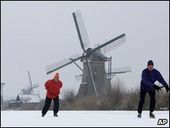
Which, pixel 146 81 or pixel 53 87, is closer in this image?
pixel 146 81

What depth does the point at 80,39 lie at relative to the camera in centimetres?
3862

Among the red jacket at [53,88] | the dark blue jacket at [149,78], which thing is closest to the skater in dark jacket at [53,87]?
the red jacket at [53,88]

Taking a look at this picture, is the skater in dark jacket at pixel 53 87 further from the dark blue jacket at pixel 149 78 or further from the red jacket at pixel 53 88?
the dark blue jacket at pixel 149 78

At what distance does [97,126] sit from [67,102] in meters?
12.0

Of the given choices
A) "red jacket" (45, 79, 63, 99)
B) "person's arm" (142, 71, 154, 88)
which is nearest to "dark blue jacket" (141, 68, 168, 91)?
"person's arm" (142, 71, 154, 88)

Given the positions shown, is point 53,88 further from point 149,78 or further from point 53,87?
point 149,78

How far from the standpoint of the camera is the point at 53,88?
545 centimetres

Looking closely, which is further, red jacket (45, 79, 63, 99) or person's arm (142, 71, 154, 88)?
red jacket (45, 79, 63, 99)

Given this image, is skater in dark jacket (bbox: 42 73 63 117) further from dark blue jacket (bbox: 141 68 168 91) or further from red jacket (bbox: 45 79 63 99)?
dark blue jacket (bbox: 141 68 168 91)

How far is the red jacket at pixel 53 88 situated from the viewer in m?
5.45

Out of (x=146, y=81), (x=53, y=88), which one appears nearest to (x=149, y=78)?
(x=146, y=81)

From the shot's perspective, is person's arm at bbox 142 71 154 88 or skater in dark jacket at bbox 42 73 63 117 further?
skater in dark jacket at bbox 42 73 63 117

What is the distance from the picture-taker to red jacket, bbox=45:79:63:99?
5.45 metres

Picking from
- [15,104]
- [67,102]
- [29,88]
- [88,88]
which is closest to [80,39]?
[88,88]
